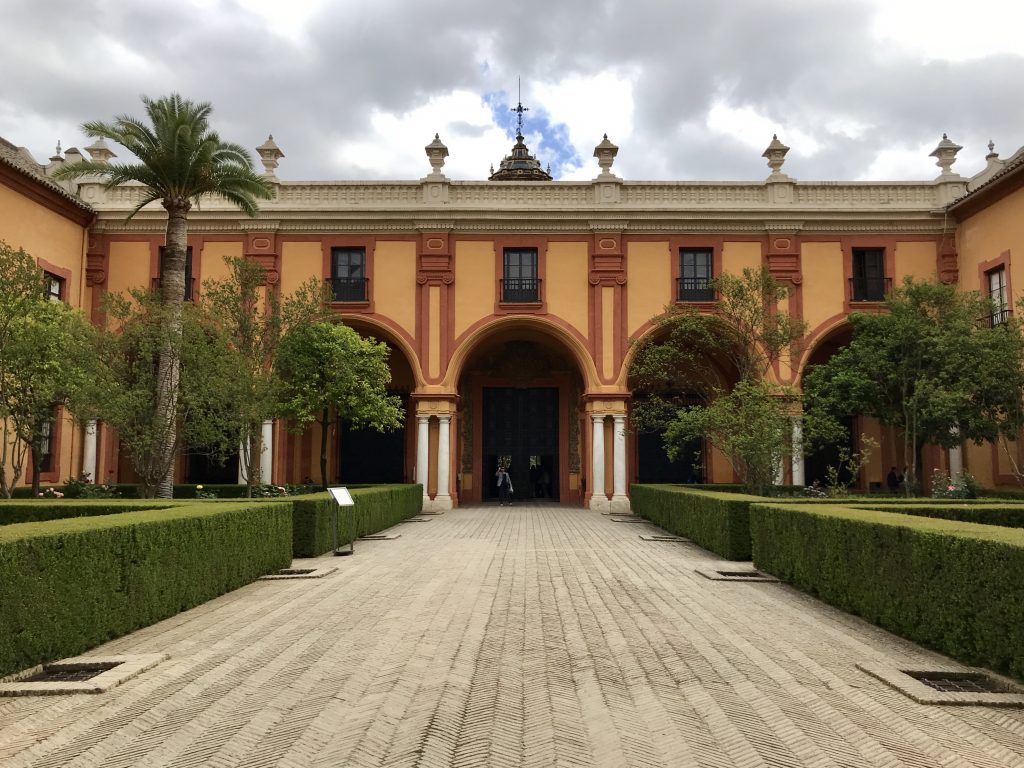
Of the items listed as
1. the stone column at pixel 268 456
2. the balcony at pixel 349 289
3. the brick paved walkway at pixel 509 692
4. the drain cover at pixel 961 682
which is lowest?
the drain cover at pixel 961 682

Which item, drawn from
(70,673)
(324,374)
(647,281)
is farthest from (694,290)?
(70,673)

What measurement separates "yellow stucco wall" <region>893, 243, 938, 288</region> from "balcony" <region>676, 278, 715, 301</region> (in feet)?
18.3

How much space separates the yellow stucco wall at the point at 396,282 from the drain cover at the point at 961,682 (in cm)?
1912

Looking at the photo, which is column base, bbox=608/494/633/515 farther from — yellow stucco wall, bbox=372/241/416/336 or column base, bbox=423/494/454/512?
yellow stucco wall, bbox=372/241/416/336

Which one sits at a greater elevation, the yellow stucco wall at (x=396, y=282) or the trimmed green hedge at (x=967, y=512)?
the yellow stucco wall at (x=396, y=282)

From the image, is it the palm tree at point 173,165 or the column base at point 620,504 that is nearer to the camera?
the palm tree at point 173,165

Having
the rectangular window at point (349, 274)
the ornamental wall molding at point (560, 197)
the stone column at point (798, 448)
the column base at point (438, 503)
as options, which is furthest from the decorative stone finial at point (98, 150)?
the stone column at point (798, 448)

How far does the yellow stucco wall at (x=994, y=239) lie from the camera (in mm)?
19375

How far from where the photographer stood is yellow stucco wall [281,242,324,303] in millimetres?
23000

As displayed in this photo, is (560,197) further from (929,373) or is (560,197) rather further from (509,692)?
(509,692)

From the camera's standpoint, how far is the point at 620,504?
2230 centimetres

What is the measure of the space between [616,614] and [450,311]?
55.9 ft

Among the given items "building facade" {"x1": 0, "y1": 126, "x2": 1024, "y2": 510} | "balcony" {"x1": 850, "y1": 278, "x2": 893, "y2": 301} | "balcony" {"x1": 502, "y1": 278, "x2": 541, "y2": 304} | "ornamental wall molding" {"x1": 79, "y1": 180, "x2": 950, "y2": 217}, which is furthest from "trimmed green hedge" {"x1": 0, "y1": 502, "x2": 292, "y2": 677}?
A: "balcony" {"x1": 850, "y1": 278, "x2": 893, "y2": 301}

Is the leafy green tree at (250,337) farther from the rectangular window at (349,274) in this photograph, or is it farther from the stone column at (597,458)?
the stone column at (597,458)
